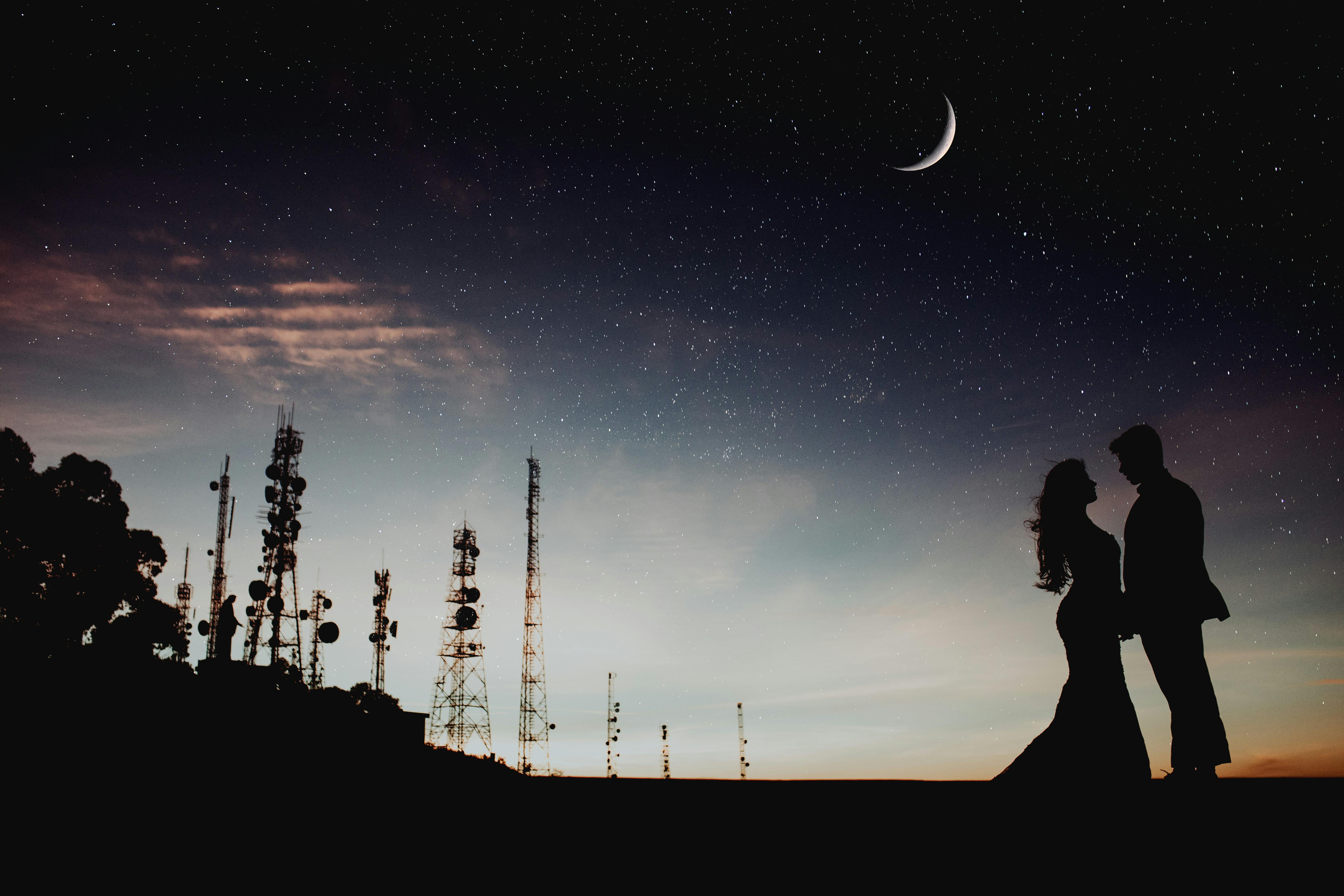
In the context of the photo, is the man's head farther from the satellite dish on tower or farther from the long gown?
the satellite dish on tower

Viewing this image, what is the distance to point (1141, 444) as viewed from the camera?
14.9 ft

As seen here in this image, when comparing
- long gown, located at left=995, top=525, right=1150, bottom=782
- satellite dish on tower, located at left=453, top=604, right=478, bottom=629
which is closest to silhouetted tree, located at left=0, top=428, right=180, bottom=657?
satellite dish on tower, located at left=453, top=604, right=478, bottom=629

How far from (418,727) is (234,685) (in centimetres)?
1354

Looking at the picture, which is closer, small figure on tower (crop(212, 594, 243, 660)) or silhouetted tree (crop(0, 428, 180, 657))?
small figure on tower (crop(212, 594, 243, 660))

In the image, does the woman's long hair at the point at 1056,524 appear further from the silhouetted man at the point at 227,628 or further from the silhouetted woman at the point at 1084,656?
the silhouetted man at the point at 227,628

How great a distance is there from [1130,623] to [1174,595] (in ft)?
1.07

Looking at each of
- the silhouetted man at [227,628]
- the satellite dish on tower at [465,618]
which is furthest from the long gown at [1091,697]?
the satellite dish on tower at [465,618]

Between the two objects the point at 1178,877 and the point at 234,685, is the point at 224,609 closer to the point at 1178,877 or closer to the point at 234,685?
the point at 234,685

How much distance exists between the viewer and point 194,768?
5.19 meters

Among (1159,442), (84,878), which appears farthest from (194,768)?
(1159,442)

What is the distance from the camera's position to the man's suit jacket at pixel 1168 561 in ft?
14.2

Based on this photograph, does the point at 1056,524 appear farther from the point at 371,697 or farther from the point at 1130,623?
the point at 371,697

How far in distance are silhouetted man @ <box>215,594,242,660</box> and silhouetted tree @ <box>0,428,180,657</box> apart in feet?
55.2

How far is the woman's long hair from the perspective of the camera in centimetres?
468
